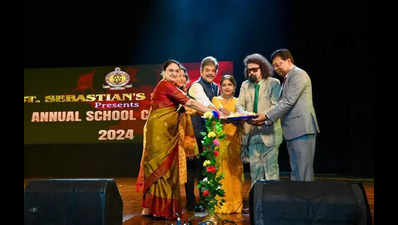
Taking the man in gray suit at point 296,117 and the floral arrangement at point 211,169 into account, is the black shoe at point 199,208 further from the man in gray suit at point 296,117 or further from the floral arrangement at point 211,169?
the man in gray suit at point 296,117

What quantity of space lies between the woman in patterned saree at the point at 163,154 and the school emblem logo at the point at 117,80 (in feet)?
11.2

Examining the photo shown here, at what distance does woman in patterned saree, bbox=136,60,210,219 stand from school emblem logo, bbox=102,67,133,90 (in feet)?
11.2

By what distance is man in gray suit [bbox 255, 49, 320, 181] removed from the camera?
124 inches

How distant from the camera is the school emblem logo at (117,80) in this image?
6.86 metres

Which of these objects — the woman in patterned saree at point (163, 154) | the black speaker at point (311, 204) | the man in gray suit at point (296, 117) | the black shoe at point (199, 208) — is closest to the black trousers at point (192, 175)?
the black shoe at point (199, 208)

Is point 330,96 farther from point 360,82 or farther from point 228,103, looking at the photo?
point 228,103

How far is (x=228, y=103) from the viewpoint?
382 cm

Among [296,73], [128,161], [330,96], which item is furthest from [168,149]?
[330,96]

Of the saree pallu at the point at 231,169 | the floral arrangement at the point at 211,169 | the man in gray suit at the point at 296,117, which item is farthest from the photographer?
the saree pallu at the point at 231,169

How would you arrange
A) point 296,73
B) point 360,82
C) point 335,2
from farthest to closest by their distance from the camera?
point 360,82 → point 335,2 → point 296,73

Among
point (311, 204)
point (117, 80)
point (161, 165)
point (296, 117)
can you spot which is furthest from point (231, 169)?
point (117, 80)

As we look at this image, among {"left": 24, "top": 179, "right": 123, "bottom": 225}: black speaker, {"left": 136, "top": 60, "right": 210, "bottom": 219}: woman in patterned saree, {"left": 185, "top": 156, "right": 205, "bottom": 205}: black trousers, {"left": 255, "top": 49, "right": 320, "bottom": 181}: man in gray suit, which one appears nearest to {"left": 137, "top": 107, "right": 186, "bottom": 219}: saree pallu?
{"left": 136, "top": 60, "right": 210, "bottom": 219}: woman in patterned saree

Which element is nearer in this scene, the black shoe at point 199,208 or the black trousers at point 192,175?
the black shoe at point 199,208

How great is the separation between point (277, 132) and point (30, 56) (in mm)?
5492
